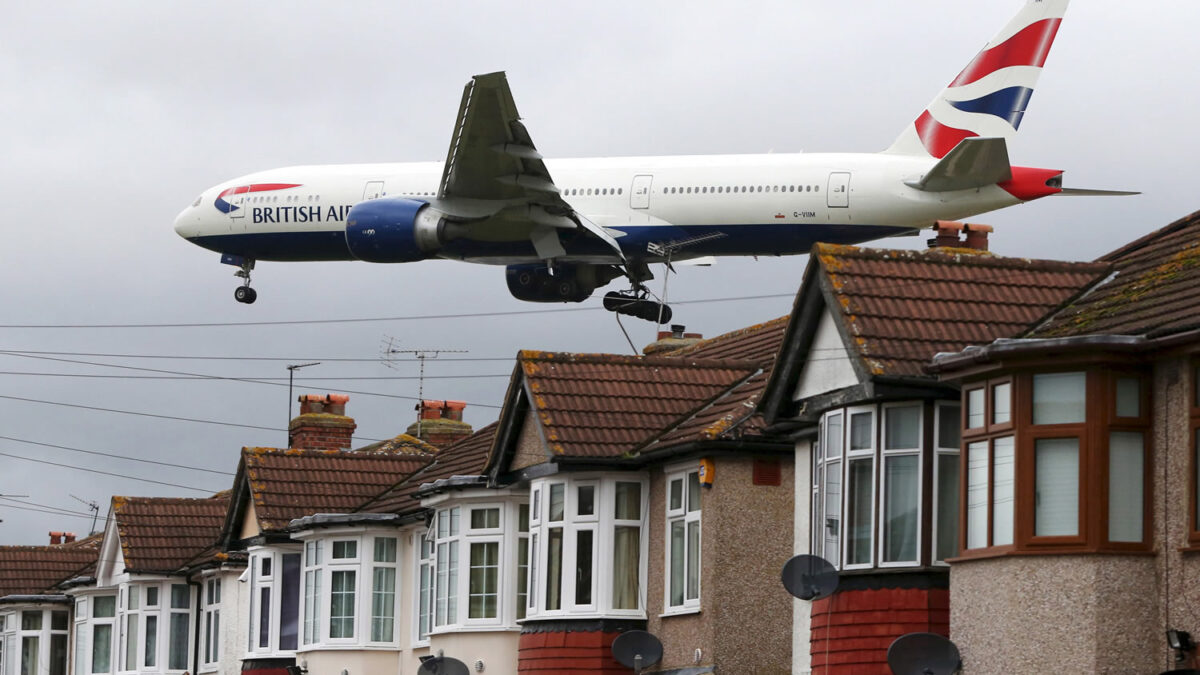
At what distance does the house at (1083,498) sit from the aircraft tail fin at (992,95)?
2311 cm

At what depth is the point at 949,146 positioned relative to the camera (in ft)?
135

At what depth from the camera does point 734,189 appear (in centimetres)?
4072

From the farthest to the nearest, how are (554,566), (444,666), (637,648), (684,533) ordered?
(444,666) < (554,566) < (684,533) < (637,648)

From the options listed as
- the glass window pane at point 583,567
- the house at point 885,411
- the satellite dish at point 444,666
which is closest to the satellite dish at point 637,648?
the glass window pane at point 583,567

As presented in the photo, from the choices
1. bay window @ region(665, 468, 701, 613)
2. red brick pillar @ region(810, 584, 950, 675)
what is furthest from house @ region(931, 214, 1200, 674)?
bay window @ region(665, 468, 701, 613)

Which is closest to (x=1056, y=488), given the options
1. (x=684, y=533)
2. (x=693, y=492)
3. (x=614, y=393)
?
(x=693, y=492)

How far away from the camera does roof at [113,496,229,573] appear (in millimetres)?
42656

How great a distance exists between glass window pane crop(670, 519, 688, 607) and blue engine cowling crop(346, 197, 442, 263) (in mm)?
17341

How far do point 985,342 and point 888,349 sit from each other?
97 cm

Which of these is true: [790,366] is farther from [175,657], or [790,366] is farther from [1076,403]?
[175,657]

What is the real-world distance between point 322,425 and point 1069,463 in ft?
88.0

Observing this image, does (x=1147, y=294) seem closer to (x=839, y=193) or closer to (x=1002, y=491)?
(x=1002, y=491)

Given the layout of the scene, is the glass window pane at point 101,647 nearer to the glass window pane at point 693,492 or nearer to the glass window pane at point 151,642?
the glass window pane at point 151,642

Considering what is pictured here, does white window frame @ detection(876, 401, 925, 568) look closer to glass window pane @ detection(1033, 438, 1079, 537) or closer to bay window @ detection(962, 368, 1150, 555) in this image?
bay window @ detection(962, 368, 1150, 555)
